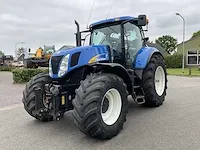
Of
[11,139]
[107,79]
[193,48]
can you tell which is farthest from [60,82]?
[193,48]

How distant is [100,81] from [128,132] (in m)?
1.23

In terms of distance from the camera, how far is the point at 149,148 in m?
4.08

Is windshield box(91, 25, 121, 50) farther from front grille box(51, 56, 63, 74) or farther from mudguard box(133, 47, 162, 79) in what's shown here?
front grille box(51, 56, 63, 74)

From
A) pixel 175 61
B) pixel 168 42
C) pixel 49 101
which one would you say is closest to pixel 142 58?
pixel 49 101

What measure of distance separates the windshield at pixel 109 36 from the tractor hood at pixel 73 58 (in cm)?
96

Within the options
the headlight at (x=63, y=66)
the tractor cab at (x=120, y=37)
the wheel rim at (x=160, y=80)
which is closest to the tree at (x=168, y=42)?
the wheel rim at (x=160, y=80)

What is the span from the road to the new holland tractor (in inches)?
10.3

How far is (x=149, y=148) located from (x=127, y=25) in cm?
336

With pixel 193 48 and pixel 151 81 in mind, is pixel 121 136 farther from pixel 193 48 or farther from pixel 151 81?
pixel 193 48

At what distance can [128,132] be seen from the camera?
16.1 feet

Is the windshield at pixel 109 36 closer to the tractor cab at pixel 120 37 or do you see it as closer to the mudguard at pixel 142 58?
the tractor cab at pixel 120 37

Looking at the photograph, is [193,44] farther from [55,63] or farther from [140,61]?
[55,63]

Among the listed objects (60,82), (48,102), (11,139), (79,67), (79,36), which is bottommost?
(11,139)

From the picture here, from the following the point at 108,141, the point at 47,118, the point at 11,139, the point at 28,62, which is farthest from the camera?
the point at 28,62
